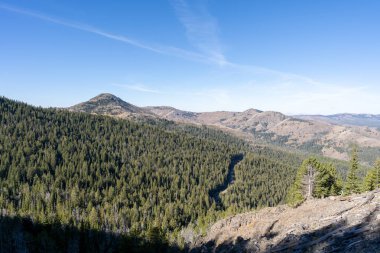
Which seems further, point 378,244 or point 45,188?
point 45,188

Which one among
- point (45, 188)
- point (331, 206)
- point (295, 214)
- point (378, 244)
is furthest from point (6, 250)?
point (378, 244)

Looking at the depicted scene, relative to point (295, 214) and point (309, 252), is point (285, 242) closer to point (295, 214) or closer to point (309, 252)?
point (309, 252)

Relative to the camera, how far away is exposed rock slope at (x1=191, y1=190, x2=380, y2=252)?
113 ft

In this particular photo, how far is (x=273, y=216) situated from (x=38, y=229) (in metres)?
103

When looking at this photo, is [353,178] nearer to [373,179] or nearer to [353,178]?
[353,178]

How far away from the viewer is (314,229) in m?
44.7

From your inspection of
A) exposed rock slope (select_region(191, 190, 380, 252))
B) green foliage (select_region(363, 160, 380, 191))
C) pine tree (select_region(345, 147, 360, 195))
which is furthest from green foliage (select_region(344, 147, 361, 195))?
exposed rock slope (select_region(191, 190, 380, 252))

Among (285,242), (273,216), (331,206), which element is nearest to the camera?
(285,242)

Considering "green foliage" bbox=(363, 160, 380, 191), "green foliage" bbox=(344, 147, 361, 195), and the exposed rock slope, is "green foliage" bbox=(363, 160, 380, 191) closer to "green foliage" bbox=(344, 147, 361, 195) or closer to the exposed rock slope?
"green foliage" bbox=(344, 147, 361, 195)

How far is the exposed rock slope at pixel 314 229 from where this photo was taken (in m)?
34.5

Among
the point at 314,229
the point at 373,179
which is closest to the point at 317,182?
the point at 373,179

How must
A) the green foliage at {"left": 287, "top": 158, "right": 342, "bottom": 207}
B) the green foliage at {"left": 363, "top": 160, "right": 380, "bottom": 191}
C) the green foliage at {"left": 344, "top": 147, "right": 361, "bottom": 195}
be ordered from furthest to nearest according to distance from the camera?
the green foliage at {"left": 344, "top": 147, "right": 361, "bottom": 195}
the green foliage at {"left": 287, "top": 158, "right": 342, "bottom": 207}
the green foliage at {"left": 363, "top": 160, "right": 380, "bottom": 191}

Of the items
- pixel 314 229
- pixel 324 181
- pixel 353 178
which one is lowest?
pixel 324 181

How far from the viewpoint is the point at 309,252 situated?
118 ft
